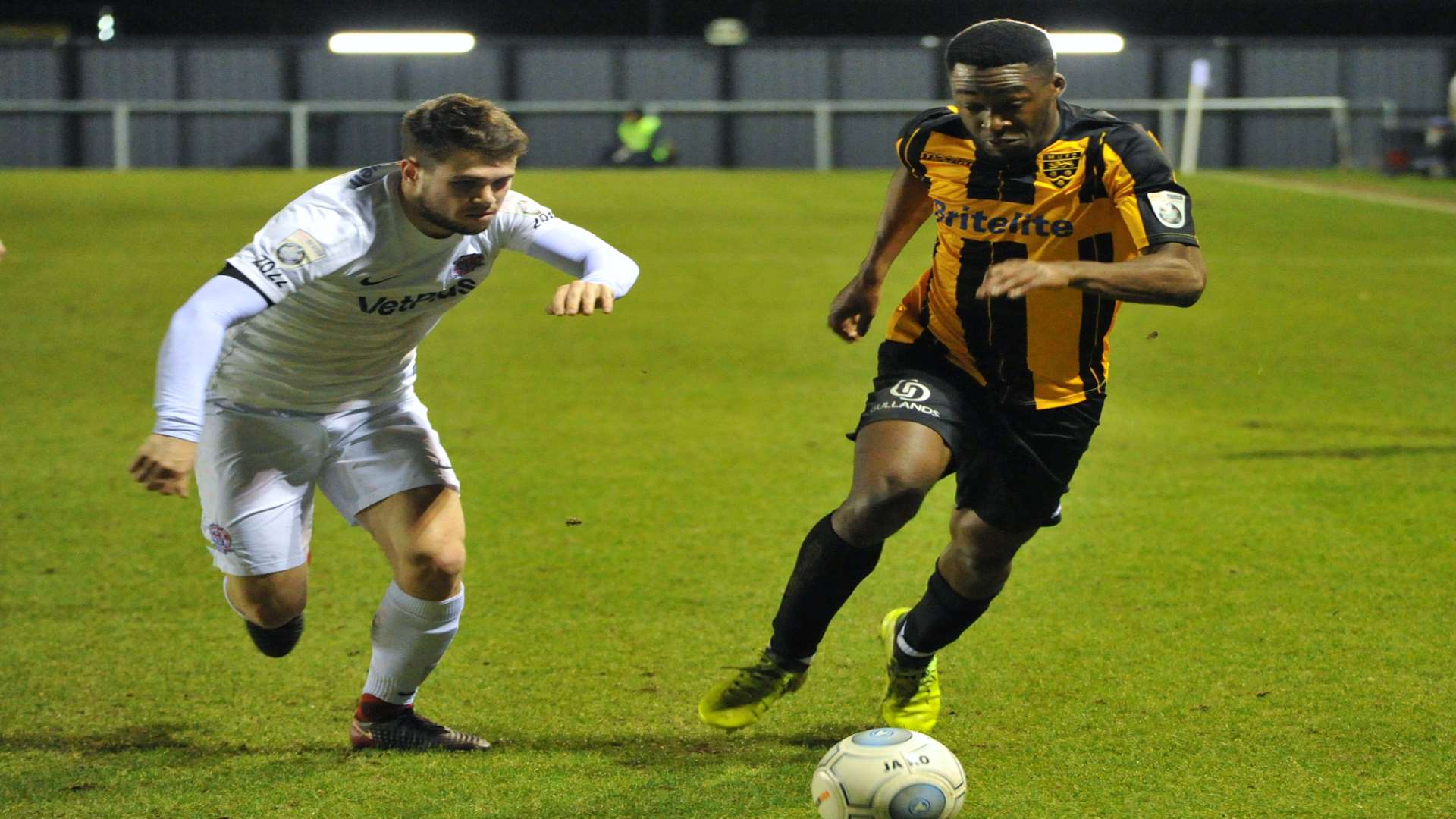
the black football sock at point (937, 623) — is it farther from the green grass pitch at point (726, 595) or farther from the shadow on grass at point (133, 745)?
the shadow on grass at point (133, 745)

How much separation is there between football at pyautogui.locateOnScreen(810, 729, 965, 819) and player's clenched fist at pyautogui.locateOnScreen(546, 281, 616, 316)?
1.20 metres

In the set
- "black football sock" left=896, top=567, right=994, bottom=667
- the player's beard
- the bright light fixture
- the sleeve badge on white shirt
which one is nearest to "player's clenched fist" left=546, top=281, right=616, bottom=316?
the player's beard

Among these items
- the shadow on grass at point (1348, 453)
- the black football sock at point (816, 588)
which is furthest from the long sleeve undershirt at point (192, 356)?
the shadow on grass at point (1348, 453)

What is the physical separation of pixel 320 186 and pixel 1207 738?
2773 mm

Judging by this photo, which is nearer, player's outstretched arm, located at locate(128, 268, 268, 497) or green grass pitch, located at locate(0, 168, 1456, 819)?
player's outstretched arm, located at locate(128, 268, 268, 497)

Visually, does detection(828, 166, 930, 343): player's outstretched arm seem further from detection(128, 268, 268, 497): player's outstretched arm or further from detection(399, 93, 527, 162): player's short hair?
detection(128, 268, 268, 497): player's outstretched arm

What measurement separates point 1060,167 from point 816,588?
1274mm

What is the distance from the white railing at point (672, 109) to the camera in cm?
3225

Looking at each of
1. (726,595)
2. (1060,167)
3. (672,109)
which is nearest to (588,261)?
(1060,167)

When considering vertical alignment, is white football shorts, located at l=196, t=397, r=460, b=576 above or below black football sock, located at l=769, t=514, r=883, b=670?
above

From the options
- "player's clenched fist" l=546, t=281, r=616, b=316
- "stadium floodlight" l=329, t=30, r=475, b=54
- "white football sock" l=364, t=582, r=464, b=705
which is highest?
"stadium floodlight" l=329, t=30, r=475, b=54

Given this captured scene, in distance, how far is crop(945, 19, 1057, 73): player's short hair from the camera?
4.11 metres

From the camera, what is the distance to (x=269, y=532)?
457 centimetres

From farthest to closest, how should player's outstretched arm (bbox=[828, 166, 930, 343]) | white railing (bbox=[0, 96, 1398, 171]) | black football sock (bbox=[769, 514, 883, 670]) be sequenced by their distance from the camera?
white railing (bbox=[0, 96, 1398, 171]), player's outstretched arm (bbox=[828, 166, 930, 343]), black football sock (bbox=[769, 514, 883, 670])
